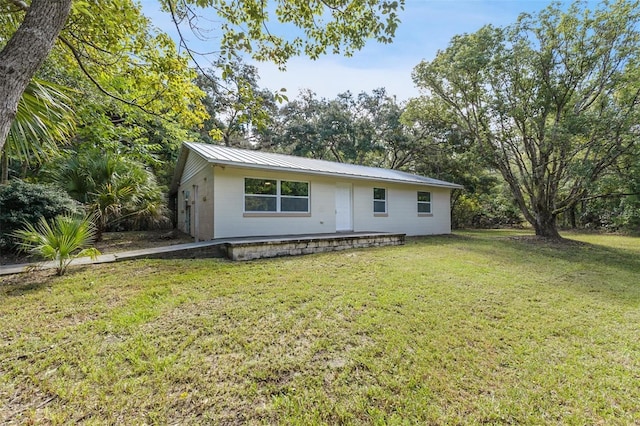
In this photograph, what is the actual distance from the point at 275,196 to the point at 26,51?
6.72 meters

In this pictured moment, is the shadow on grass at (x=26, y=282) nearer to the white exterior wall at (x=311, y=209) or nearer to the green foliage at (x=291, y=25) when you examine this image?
the white exterior wall at (x=311, y=209)

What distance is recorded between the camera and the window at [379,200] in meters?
11.4

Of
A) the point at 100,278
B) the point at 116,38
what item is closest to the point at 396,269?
the point at 100,278

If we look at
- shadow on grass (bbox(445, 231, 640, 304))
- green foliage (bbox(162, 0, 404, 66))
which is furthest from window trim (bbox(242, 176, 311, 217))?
shadow on grass (bbox(445, 231, 640, 304))

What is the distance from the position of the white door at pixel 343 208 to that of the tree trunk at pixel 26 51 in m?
8.54

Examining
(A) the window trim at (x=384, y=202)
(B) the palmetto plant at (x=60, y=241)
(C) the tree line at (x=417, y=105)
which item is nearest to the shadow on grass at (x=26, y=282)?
(B) the palmetto plant at (x=60, y=241)

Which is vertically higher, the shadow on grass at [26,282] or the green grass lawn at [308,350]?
the shadow on grass at [26,282]

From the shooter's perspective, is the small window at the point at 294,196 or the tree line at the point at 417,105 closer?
the tree line at the point at 417,105

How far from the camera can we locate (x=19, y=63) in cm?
204

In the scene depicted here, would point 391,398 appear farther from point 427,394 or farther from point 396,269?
point 396,269

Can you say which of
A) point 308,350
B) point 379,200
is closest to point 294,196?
point 379,200

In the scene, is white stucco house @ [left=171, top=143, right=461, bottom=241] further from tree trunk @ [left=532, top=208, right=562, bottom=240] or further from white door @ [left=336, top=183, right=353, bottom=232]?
tree trunk @ [left=532, top=208, right=562, bottom=240]

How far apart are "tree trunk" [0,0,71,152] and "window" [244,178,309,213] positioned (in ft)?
19.4

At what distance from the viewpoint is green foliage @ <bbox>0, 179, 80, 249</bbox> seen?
18.5ft
